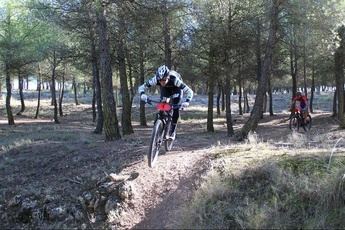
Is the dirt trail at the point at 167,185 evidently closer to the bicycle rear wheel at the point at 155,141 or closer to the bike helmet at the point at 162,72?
the bicycle rear wheel at the point at 155,141

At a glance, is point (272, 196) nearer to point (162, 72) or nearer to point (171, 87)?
point (162, 72)

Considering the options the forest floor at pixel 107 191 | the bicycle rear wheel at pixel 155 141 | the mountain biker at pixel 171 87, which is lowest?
the forest floor at pixel 107 191

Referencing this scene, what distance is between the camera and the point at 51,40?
34188 millimetres

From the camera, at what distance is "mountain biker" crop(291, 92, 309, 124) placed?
787 inches

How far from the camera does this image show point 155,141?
8562 millimetres

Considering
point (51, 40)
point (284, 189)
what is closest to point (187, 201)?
point (284, 189)

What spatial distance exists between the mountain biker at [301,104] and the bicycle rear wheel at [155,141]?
1237 cm

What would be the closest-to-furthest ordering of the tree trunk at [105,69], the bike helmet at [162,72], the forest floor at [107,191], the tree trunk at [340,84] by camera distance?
1. the forest floor at [107,191]
2. the bike helmet at [162,72]
3. the tree trunk at [105,69]
4. the tree trunk at [340,84]

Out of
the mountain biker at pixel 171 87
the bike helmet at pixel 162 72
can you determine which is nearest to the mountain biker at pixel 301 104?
the mountain biker at pixel 171 87

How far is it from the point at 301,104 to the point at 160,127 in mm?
12942

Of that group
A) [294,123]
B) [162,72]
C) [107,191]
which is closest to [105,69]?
[162,72]

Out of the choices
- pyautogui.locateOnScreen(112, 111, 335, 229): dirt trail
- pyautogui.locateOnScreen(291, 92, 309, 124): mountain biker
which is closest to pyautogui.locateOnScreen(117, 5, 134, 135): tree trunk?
pyautogui.locateOnScreen(291, 92, 309, 124): mountain biker

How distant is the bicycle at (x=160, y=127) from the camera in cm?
839

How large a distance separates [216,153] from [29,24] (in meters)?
28.8
